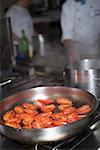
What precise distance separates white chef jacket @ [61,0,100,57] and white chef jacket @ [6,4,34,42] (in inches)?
29.5

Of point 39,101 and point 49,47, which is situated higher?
point 49,47

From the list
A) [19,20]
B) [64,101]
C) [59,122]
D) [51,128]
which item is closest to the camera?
[51,128]

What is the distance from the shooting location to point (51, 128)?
0.88 m

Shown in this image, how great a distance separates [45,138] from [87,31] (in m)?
1.45

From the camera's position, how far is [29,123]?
3.47 feet

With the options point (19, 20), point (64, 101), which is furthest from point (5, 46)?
point (64, 101)

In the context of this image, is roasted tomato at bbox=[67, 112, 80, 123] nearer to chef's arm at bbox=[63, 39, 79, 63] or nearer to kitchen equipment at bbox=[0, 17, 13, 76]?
chef's arm at bbox=[63, 39, 79, 63]

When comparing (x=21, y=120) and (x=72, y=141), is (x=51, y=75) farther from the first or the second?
(x=72, y=141)

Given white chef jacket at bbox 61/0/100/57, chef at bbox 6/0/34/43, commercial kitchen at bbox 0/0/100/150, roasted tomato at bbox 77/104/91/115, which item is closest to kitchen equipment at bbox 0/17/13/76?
commercial kitchen at bbox 0/0/100/150

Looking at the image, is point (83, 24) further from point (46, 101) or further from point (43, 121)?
point (43, 121)

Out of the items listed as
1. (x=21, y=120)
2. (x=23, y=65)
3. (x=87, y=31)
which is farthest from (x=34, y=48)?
(x=21, y=120)

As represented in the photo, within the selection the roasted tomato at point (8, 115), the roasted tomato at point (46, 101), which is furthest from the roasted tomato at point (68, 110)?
the roasted tomato at point (8, 115)

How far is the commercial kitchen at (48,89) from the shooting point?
3.01 ft

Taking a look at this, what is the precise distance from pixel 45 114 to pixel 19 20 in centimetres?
197
